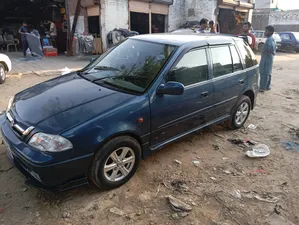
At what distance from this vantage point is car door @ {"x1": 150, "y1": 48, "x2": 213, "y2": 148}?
311cm

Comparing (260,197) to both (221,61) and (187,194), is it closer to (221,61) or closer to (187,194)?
(187,194)

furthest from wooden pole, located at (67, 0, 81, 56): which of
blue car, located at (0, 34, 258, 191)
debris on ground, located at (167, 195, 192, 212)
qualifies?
debris on ground, located at (167, 195, 192, 212)

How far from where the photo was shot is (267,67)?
24.6 feet

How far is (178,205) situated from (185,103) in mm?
1308

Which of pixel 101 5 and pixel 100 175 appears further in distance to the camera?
pixel 101 5

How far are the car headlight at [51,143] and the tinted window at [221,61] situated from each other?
2414 mm

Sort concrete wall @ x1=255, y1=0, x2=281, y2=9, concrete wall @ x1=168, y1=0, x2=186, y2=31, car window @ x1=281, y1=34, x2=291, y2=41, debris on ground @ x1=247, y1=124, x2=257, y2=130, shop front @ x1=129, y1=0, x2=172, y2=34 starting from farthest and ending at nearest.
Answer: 1. concrete wall @ x1=255, y1=0, x2=281, y2=9
2. car window @ x1=281, y1=34, x2=291, y2=41
3. concrete wall @ x1=168, y1=0, x2=186, y2=31
4. shop front @ x1=129, y1=0, x2=172, y2=34
5. debris on ground @ x1=247, y1=124, x2=257, y2=130

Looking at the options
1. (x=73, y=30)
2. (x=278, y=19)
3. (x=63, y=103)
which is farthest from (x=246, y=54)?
(x=278, y=19)

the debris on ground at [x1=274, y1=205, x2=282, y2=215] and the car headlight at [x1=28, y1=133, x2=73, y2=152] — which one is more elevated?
the car headlight at [x1=28, y1=133, x2=73, y2=152]

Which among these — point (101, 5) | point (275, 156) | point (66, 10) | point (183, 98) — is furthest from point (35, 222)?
point (66, 10)

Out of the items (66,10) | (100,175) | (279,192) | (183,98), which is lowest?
(279,192)

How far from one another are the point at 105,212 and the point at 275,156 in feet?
9.00

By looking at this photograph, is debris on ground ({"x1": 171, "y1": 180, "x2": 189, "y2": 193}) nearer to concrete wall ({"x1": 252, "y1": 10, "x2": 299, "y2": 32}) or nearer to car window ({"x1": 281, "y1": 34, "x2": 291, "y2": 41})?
car window ({"x1": 281, "y1": 34, "x2": 291, "y2": 41})

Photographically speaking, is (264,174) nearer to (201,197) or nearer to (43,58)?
(201,197)
